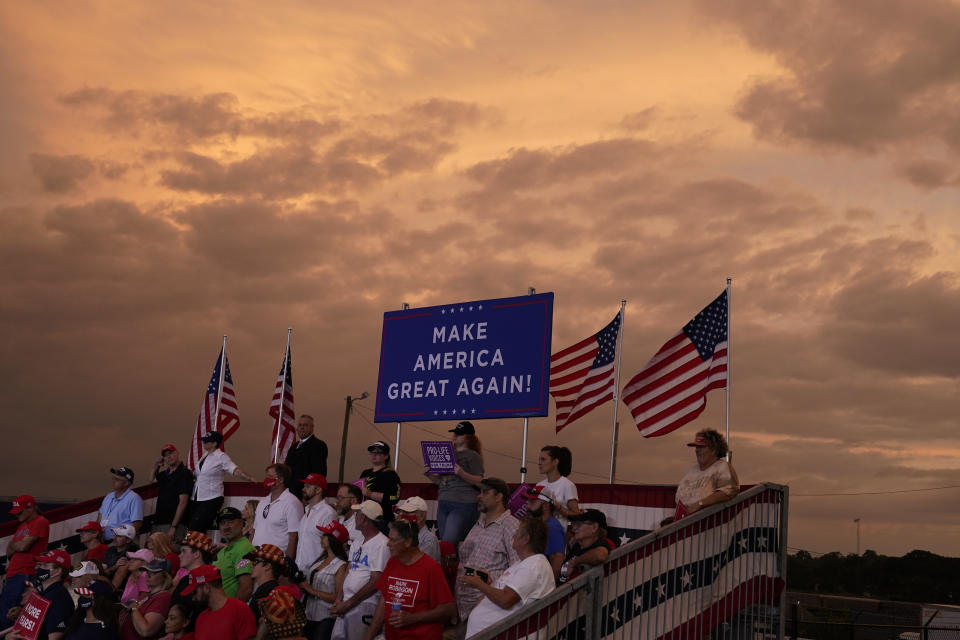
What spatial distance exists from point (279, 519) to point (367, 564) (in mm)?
2919

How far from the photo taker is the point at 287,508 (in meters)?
12.8

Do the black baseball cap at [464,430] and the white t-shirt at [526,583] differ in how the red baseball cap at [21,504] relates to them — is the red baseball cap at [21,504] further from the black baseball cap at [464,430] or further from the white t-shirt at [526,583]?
the white t-shirt at [526,583]

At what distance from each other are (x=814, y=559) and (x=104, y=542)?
193 feet

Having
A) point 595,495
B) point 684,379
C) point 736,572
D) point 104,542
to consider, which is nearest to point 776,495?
point 736,572

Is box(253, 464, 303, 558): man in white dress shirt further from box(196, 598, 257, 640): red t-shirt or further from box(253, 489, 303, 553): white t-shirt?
box(196, 598, 257, 640): red t-shirt

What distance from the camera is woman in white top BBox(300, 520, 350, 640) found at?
10453mm

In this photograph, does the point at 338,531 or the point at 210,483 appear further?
the point at 210,483

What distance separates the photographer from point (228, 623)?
31.0 ft

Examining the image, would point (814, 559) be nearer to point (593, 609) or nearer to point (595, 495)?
point (595, 495)

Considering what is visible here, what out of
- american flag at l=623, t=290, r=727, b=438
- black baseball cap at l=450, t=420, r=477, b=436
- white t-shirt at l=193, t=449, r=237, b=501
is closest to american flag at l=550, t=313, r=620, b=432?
american flag at l=623, t=290, r=727, b=438

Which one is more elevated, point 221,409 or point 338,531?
point 221,409

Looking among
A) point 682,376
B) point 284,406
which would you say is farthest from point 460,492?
point 284,406

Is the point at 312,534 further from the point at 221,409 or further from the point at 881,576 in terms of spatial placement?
the point at 881,576

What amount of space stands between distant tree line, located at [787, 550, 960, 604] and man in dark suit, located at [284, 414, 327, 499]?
165 feet
